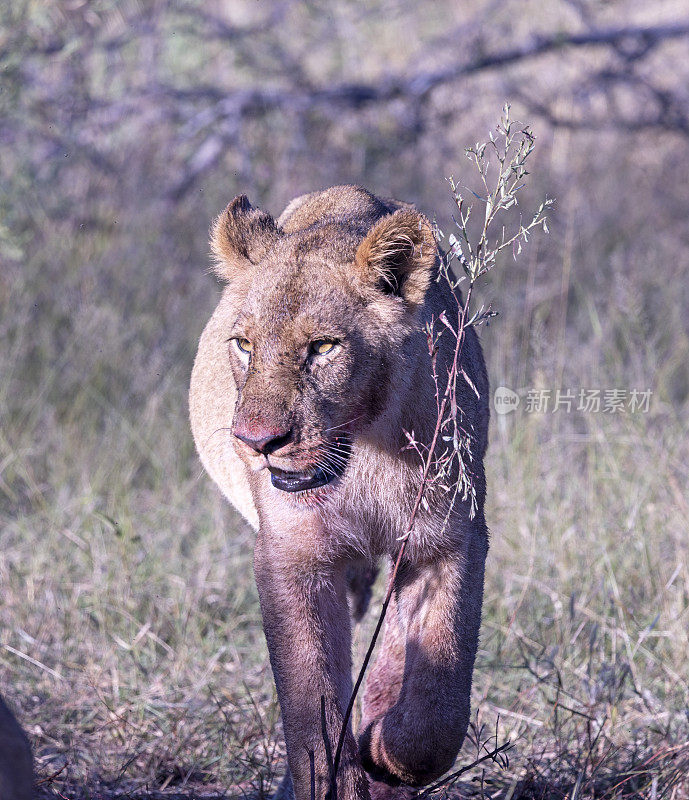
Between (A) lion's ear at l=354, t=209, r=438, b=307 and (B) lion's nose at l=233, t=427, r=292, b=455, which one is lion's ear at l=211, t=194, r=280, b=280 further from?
(B) lion's nose at l=233, t=427, r=292, b=455

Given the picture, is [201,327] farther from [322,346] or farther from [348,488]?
[322,346]

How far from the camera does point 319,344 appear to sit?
111 inches

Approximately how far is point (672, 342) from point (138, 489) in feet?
12.5

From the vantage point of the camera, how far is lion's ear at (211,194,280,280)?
3.35 m

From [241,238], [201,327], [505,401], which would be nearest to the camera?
[241,238]

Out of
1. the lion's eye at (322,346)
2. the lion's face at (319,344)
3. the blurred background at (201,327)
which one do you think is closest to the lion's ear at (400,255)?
the lion's face at (319,344)

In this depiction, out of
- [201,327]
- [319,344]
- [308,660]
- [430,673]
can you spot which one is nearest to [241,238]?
[319,344]

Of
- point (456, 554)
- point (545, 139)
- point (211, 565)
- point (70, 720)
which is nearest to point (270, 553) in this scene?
point (456, 554)

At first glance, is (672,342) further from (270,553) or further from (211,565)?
(270,553)

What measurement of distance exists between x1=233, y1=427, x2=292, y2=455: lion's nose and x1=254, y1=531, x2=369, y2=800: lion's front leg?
0.54 meters

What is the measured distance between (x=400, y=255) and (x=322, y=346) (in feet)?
1.37

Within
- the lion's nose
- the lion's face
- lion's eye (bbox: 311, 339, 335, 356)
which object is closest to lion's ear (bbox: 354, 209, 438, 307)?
the lion's face

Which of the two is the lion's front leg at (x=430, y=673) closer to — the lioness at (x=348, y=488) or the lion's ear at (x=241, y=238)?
the lioness at (x=348, y=488)

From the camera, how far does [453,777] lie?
289 cm
